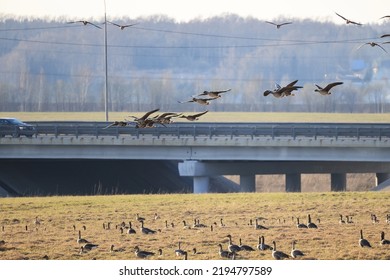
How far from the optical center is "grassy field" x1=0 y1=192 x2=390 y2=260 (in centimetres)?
3359

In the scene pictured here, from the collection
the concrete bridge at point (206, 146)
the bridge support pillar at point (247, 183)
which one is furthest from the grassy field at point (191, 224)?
the bridge support pillar at point (247, 183)

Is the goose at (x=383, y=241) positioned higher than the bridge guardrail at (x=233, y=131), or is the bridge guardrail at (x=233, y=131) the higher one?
the bridge guardrail at (x=233, y=131)

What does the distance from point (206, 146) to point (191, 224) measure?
24.7 m

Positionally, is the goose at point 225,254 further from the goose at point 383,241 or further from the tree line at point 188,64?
Answer: the tree line at point 188,64

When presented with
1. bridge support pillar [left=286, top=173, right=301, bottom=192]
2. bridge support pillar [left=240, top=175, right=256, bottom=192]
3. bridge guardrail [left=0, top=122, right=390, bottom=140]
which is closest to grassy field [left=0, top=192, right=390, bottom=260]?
bridge guardrail [left=0, top=122, right=390, bottom=140]

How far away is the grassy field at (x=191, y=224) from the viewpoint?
33.6 metres

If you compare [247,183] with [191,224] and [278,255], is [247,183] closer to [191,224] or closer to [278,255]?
[191,224]

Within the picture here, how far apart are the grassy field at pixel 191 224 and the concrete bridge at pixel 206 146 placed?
1145 centimetres

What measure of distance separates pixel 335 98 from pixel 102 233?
300ft

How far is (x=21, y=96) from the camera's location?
138m

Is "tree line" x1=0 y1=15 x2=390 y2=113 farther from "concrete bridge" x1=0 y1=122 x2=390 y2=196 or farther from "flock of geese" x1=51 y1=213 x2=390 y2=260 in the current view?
"flock of geese" x1=51 y1=213 x2=390 y2=260

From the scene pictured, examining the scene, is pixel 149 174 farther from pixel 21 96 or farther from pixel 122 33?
pixel 122 33

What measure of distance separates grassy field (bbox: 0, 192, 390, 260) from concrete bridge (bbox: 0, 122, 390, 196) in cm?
1145
